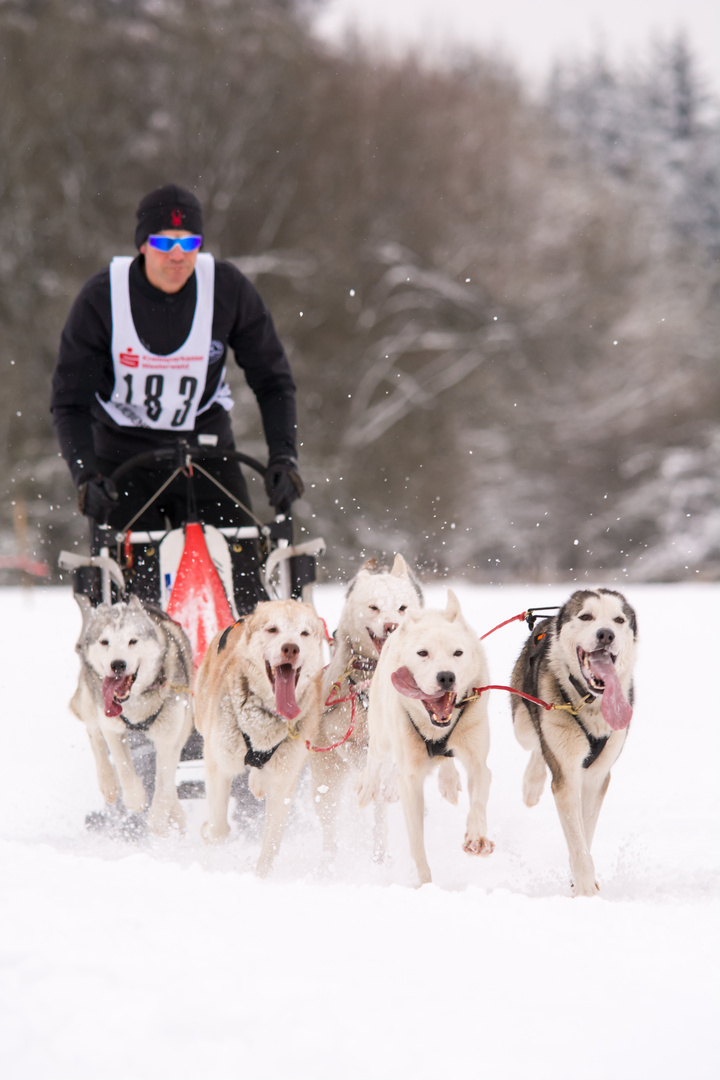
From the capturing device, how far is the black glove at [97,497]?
3.07 metres

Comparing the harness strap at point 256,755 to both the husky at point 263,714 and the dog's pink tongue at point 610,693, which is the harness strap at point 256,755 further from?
the dog's pink tongue at point 610,693

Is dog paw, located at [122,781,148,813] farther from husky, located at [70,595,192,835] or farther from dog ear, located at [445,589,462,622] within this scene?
dog ear, located at [445,589,462,622]

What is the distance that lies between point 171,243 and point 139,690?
139cm

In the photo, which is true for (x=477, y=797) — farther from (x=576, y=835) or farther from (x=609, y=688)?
(x=609, y=688)

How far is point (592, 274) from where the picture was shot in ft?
57.4

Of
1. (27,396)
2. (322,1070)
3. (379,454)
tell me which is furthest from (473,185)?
(322,1070)

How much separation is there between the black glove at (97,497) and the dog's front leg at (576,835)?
5.03 feet

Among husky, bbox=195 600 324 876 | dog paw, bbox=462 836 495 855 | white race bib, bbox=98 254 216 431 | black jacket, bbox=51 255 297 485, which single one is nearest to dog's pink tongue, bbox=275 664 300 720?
husky, bbox=195 600 324 876

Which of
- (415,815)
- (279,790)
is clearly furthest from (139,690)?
(415,815)

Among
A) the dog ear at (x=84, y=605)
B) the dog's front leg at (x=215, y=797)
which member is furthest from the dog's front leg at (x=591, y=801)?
the dog ear at (x=84, y=605)

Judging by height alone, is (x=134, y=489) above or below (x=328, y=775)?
above

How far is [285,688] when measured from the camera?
106 inches

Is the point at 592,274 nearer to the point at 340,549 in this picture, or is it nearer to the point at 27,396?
the point at 340,549

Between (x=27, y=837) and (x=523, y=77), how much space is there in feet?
58.9
